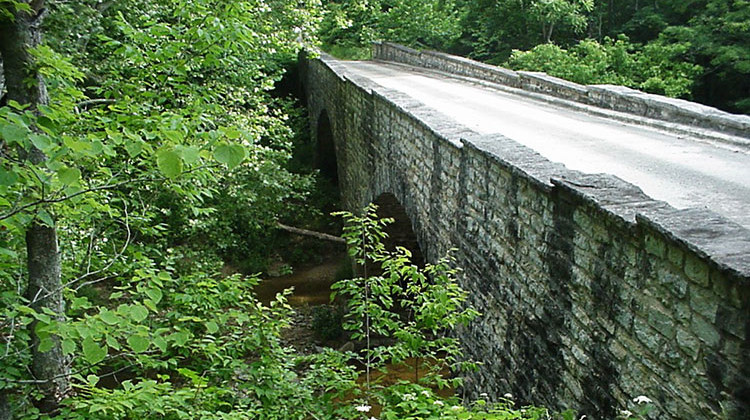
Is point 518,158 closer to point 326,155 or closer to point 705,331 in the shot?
point 705,331

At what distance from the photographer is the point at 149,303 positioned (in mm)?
3195

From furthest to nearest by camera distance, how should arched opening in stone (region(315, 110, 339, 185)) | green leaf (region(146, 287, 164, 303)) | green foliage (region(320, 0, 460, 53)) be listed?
green foliage (region(320, 0, 460, 53)), arched opening in stone (region(315, 110, 339, 185)), green leaf (region(146, 287, 164, 303))

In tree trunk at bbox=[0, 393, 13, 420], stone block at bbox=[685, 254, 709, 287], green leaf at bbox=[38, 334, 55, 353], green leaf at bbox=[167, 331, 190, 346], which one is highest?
stone block at bbox=[685, 254, 709, 287]

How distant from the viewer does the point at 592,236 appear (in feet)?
12.9

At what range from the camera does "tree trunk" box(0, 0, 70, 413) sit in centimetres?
399

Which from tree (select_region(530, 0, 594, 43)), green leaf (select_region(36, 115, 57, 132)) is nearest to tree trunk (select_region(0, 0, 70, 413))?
green leaf (select_region(36, 115, 57, 132))

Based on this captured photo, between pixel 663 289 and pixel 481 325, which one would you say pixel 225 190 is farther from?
pixel 663 289

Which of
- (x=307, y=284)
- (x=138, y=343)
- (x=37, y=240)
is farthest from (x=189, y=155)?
(x=307, y=284)

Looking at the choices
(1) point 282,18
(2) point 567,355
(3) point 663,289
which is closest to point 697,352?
(3) point 663,289

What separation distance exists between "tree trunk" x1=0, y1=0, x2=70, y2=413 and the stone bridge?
3214 mm

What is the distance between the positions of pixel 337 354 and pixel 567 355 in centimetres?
165

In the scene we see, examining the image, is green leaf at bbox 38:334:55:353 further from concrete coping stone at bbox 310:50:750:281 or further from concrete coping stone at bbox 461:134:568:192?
concrete coping stone at bbox 461:134:568:192

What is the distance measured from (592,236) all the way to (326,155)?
17562 millimetres

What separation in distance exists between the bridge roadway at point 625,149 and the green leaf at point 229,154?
3.66 metres
